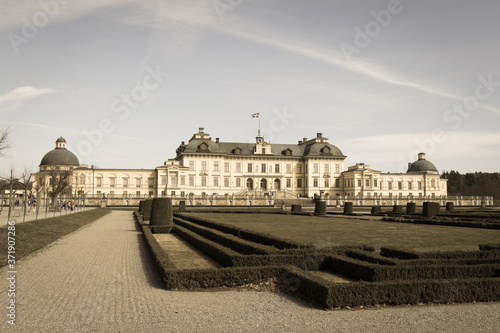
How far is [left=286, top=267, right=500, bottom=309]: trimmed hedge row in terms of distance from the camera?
689 cm

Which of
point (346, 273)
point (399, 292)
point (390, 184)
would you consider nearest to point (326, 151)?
point (390, 184)

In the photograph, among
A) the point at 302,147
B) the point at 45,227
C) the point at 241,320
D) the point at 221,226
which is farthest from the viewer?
the point at 302,147

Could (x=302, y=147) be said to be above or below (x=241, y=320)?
above

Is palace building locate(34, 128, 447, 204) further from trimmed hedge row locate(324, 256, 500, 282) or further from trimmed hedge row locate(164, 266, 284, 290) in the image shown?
trimmed hedge row locate(324, 256, 500, 282)

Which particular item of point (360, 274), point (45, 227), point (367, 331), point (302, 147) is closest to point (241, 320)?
point (367, 331)

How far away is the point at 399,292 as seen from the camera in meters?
7.16

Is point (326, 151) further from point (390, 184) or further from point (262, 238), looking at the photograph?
point (262, 238)

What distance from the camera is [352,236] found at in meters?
15.9

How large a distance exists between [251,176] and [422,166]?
31508 millimetres

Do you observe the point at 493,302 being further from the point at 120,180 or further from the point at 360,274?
the point at 120,180

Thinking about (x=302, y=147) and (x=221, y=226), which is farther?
(x=302, y=147)

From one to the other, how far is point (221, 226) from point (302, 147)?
186ft

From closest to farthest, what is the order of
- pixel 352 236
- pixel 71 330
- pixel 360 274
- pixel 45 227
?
pixel 71 330 → pixel 360 274 → pixel 352 236 → pixel 45 227

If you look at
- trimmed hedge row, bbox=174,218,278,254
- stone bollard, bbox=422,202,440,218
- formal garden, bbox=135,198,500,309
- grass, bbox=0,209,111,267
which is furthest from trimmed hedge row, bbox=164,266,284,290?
stone bollard, bbox=422,202,440,218
